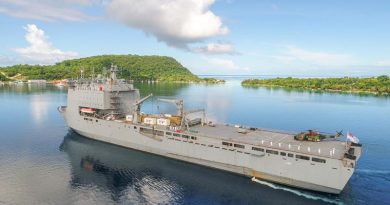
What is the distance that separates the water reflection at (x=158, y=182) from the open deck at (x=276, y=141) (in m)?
4.26

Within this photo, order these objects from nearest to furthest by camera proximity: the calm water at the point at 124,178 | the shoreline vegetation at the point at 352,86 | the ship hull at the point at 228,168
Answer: the calm water at the point at 124,178, the ship hull at the point at 228,168, the shoreline vegetation at the point at 352,86

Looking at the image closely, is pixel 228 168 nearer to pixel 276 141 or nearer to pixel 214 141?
pixel 214 141

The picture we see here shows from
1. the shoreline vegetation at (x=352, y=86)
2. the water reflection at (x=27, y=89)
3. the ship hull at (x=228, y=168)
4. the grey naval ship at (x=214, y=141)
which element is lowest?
the ship hull at (x=228, y=168)

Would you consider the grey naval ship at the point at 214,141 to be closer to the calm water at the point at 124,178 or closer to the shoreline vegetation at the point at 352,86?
the calm water at the point at 124,178

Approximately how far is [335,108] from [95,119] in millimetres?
74625

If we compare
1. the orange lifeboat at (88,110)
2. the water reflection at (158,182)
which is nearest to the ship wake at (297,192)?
the water reflection at (158,182)

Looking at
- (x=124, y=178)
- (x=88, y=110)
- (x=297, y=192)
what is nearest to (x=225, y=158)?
(x=297, y=192)

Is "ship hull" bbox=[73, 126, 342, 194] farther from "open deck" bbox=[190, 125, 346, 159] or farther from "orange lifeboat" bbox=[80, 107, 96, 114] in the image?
"orange lifeboat" bbox=[80, 107, 96, 114]

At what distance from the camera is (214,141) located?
37.3 m

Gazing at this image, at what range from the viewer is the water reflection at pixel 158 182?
31152 mm

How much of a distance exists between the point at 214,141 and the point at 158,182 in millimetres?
7804

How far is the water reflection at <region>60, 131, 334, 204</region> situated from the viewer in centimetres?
3115

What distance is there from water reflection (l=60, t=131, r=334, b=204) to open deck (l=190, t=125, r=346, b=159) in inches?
168

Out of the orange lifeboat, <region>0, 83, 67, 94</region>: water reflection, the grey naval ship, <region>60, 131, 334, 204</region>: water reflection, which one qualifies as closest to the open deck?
the grey naval ship
